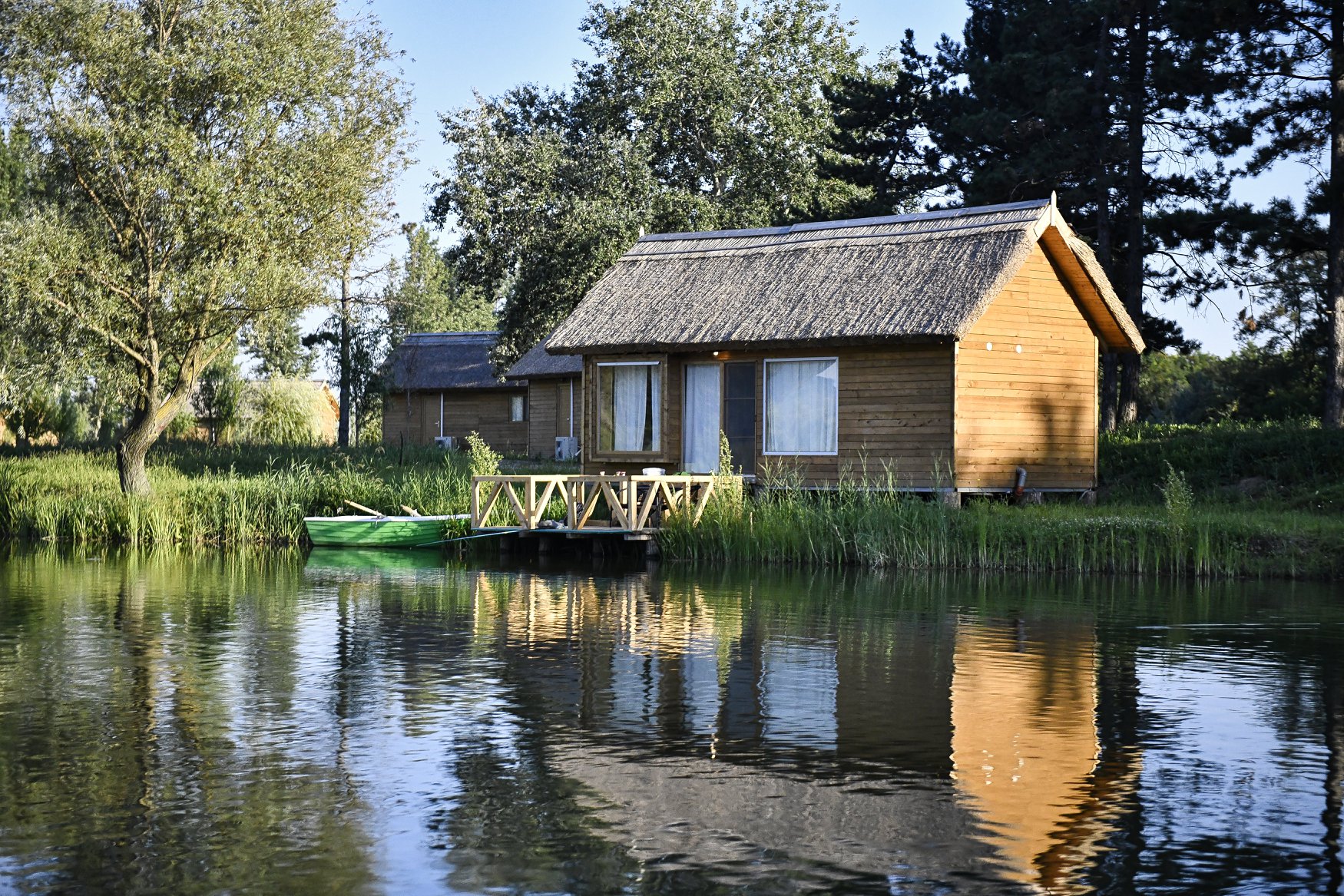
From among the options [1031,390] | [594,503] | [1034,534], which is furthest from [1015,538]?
[594,503]

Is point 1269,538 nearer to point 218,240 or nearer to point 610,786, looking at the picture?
point 610,786

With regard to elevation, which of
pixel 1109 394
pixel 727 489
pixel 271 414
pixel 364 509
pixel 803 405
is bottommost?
pixel 364 509

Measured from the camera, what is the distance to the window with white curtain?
24.5 meters

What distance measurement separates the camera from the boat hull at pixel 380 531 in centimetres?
2506

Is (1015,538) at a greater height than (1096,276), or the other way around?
(1096,276)

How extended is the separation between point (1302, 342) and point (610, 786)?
107 ft

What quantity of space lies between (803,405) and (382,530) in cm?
715

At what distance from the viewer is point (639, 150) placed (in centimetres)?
4209

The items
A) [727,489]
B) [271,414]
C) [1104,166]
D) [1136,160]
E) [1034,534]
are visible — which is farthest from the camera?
[271,414]

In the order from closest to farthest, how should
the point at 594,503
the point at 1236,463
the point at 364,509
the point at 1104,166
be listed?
the point at 594,503 < the point at 364,509 < the point at 1236,463 < the point at 1104,166

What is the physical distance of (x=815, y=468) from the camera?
80.6 feet

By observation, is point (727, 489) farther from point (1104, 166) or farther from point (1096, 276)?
point (1104, 166)

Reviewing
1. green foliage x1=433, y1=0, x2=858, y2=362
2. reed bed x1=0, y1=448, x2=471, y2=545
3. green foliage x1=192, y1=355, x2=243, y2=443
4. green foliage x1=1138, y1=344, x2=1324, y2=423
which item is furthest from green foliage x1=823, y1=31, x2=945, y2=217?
green foliage x1=192, y1=355, x2=243, y2=443

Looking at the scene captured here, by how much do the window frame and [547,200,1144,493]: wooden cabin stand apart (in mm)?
30
